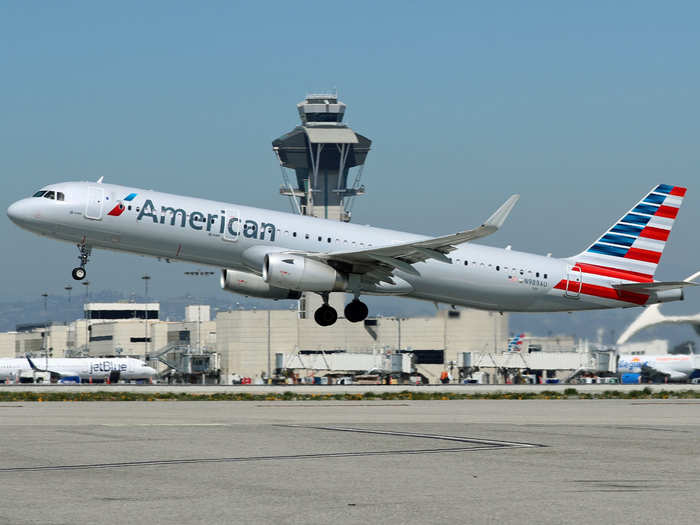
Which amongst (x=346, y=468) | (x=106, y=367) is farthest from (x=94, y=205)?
(x=106, y=367)

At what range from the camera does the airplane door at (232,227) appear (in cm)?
4297

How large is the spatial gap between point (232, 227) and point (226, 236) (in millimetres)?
468

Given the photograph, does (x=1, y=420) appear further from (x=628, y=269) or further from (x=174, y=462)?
(x=628, y=269)

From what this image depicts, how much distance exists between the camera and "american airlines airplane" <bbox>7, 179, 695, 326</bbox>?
42250 mm

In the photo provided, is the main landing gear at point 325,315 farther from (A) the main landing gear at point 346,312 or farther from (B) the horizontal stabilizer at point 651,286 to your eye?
(B) the horizontal stabilizer at point 651,286

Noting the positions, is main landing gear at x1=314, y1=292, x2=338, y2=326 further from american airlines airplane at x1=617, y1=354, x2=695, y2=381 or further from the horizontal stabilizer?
american airlines airplane at x1=617, y1=354, x2=695, y2=381

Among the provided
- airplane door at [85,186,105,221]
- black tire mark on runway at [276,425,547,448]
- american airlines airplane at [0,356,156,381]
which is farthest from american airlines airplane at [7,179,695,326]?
→ american airlines airplane at [0,356,156,381]

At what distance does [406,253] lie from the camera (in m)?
43.7

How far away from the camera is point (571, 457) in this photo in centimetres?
1817

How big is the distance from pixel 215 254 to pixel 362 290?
7.17 meters

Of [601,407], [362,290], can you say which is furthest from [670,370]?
[601,407]

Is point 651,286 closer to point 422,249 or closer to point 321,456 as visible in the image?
point 422,249

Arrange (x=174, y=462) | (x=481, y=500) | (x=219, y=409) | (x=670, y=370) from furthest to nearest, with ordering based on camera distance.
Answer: (x=670, y=370) < (x=219, y=409) < (x=174, y=462) < (x=481, y=500)

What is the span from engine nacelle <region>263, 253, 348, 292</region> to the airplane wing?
1.68 ft
